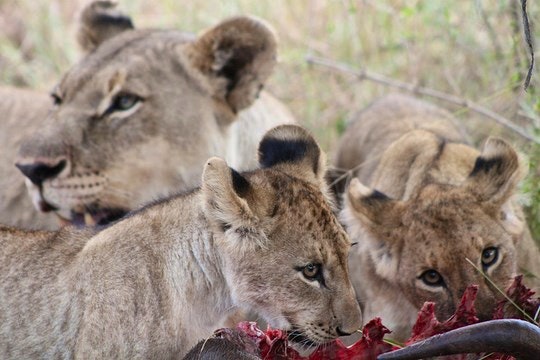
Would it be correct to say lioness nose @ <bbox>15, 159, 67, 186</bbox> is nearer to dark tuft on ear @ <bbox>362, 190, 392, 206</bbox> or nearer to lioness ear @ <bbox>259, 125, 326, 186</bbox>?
lioness ear @ <bbox>259, 125, 326, 186</bbox>

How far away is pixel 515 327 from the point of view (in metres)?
3.22

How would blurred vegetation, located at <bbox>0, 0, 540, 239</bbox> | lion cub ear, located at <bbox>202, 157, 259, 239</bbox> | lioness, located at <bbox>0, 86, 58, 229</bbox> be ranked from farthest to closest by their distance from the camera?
blurred vegetation, located at <bbox>0, 0, 540, 239</bbox>
lioness, located at <bbox>0, 86, 58, 229</bbox>
lion cub ear, located at <bbox>202, 157, 259, 239</bbox>

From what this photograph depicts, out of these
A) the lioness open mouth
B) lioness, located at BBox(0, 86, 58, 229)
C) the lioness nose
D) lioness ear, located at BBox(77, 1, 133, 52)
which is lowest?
lioness, located at BBox(0, 86, 58, 229)

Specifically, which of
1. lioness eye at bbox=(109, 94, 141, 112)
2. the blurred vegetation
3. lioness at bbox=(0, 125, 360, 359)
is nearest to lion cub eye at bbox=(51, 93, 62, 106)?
lioness eye at bbox=(109, 94, 141, 112)

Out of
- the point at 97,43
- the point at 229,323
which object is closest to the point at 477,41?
the point at 97,43

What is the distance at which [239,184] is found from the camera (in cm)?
374

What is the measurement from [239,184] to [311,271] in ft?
1.34

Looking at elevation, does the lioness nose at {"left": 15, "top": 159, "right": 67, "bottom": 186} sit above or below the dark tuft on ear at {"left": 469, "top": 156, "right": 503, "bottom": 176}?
below

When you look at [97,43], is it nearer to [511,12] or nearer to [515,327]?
[511,12]

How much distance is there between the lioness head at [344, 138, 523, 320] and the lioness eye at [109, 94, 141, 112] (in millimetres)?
1262

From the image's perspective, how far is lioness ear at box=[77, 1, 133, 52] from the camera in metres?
6.00

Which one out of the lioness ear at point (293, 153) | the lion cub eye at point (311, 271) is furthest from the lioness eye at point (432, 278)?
the lion cub eye at point (311, 271)

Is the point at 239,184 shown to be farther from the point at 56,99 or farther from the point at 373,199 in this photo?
the point at 56,99

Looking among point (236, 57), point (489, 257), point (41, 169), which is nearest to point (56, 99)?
point (41, 169)
